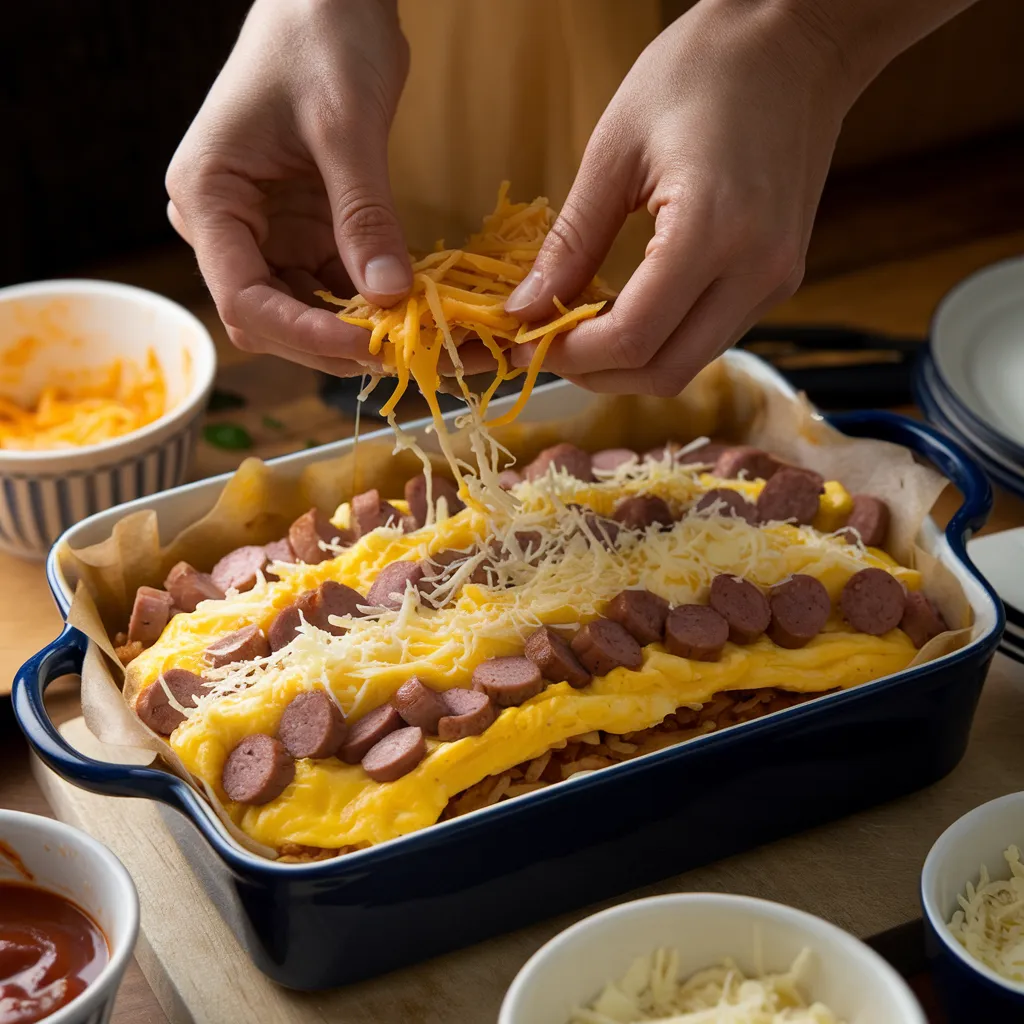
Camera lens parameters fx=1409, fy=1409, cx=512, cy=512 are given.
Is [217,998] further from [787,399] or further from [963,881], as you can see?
[787,399]

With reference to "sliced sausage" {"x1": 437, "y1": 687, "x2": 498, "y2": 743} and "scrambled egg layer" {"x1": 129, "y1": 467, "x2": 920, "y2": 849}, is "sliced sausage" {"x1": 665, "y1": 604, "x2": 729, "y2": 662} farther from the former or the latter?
"sliced sausage" {"x1": 437, "y1": 687, "x2": 498, "y2": 743}

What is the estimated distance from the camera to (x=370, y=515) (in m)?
2.78

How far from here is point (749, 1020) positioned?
175 cm

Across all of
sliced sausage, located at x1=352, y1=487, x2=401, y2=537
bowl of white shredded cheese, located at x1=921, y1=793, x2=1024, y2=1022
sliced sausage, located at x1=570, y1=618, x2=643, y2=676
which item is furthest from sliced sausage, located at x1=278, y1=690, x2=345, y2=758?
bowl of white shredded cheese, located at x1=921, y1=793, x2=1024, y2=1022

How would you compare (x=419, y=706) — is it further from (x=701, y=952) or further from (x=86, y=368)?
(x=86, y=368)

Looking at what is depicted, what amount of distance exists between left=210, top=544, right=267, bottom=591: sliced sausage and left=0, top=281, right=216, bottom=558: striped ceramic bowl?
0.42 metres

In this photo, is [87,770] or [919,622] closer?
[87,770]

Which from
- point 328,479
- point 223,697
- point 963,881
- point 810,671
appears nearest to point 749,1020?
point 963,881

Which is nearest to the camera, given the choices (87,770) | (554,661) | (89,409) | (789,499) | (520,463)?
(87,770)

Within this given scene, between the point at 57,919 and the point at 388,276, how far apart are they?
1098 millimetres

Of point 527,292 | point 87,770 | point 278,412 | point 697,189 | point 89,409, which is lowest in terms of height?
point 278,412

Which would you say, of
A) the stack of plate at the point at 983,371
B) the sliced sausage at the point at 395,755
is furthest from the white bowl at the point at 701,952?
the stack of plate at the point at 983,371

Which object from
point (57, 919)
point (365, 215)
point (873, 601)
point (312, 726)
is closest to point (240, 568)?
point (312, 726)

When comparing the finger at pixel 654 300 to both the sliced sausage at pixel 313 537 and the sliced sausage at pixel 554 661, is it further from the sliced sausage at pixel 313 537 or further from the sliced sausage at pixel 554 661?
the sliced sausage at pixel 313 537
